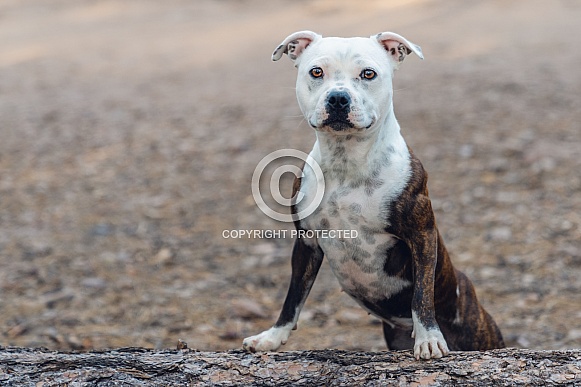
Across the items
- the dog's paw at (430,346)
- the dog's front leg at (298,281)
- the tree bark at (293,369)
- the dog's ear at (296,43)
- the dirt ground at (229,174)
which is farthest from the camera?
the dirt ground at (229,174)

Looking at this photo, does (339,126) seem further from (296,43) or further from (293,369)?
(293,369)

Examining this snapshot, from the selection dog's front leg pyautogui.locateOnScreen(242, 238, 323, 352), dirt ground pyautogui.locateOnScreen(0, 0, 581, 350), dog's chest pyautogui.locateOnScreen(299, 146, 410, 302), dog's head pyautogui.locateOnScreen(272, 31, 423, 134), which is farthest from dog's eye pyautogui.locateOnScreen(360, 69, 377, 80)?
dirt ground pyautogui.locateOnScreen(0, 0, 581, 350)

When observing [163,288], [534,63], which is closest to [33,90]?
[163,288]

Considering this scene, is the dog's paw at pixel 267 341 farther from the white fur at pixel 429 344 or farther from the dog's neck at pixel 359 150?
the dog's neck at pixel 359 150

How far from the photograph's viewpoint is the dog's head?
2705 mm

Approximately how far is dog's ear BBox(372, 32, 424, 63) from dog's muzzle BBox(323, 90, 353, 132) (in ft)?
1.37

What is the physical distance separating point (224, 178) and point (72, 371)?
4.49 meters

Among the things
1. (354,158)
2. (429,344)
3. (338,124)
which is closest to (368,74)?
(338,124)

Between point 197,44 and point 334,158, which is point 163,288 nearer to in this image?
point 334,158

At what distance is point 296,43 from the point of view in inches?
121

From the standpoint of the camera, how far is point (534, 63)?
30.5 ft

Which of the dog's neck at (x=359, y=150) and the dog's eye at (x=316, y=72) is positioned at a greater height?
the dog's eye at (x=316, y=72)

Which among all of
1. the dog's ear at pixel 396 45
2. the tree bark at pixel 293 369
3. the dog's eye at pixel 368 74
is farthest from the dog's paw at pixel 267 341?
the dog's ear at pixel 396 45

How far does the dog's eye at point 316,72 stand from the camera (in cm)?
281
